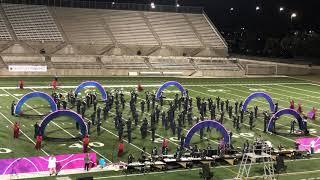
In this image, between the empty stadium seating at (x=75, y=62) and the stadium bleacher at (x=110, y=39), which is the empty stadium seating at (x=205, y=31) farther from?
the empty stadium seating at (x=75, y=62)

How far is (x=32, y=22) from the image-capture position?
4928cm

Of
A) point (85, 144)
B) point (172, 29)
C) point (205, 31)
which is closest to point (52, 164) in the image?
point (85, 144)

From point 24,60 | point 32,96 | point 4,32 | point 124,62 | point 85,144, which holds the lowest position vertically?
point 85,144

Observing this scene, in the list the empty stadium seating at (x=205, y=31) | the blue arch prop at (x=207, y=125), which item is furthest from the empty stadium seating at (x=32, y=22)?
the blue arch prop at (x=207, y=125)

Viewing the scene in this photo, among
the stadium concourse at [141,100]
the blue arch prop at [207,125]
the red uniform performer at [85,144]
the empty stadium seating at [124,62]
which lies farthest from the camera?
the empty stadium seating at [124,62]

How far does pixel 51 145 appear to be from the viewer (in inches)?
779

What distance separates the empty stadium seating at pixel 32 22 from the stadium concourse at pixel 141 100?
11cm

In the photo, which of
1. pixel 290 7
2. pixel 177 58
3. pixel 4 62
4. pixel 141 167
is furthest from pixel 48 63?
pixel 290 7

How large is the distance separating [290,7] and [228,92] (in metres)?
38.9

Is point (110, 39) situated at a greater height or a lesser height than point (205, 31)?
lesser

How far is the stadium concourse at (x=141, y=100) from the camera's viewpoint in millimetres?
17594

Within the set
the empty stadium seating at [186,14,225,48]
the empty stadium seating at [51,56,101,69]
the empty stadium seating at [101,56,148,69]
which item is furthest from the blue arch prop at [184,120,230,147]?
the empty stadium seating at [186,14,225,48]

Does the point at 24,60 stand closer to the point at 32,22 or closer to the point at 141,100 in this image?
the point at 32,22

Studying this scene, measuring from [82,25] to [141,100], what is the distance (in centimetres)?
2319
